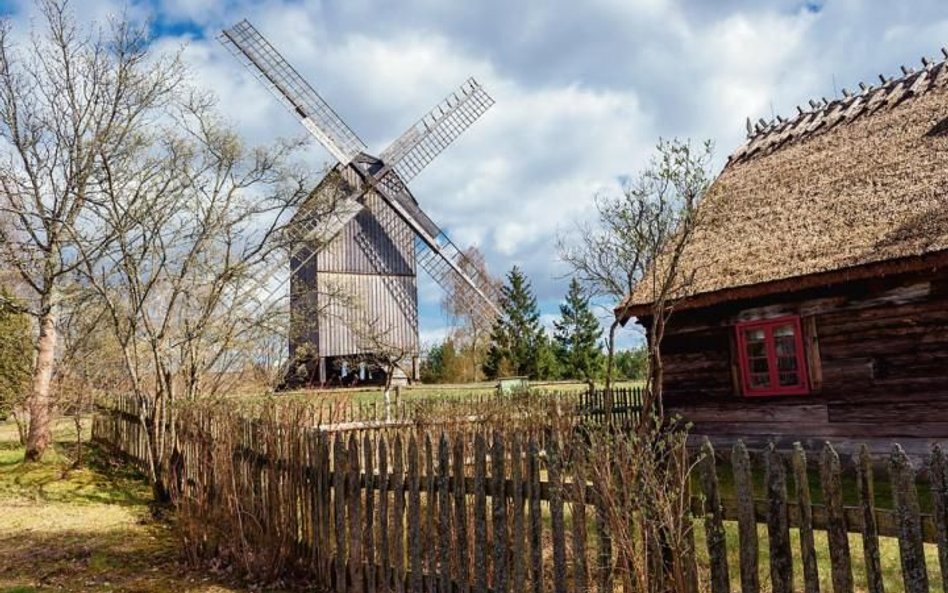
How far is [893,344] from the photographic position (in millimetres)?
8820

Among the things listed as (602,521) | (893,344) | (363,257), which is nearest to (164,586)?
(602,521)

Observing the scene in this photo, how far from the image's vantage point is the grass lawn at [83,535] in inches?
225

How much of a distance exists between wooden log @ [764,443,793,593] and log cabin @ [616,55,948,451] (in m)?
4.43

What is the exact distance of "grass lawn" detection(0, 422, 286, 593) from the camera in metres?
5.72

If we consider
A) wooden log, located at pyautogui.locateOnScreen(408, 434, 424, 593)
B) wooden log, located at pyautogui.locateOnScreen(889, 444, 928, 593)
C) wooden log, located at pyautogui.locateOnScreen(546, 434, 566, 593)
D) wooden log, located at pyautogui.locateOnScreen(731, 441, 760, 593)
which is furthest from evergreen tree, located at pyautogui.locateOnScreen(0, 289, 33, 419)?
wooden log, located at pyautogui.locateOnScreen(889, 444, 928, 593)

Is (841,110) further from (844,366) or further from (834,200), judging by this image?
(844,366)

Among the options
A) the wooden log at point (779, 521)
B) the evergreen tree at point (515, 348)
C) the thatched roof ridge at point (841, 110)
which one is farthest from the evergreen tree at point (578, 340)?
the wooden log at point (779, 521)

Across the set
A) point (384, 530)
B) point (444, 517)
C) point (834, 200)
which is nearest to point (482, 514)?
point (444, 517)

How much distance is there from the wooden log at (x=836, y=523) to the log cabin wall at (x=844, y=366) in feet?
22.3

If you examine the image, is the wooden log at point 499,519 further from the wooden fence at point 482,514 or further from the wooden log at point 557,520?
the wooden log at point 557,520

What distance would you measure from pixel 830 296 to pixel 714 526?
283 inches

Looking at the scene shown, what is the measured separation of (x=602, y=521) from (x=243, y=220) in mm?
8604

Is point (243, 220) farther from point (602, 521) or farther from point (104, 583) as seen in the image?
point (602, 521)

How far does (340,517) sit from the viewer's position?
5109 millimetres
